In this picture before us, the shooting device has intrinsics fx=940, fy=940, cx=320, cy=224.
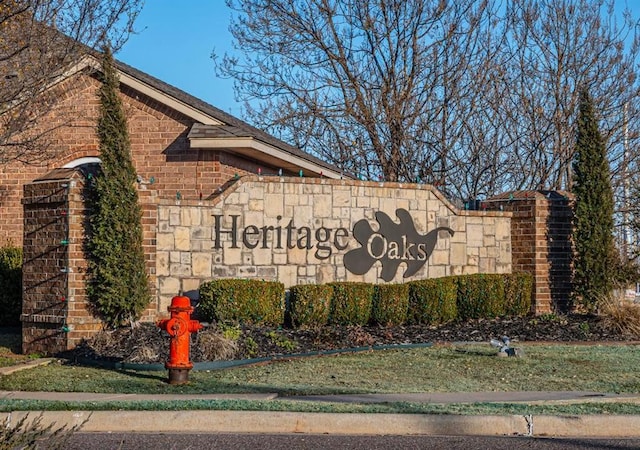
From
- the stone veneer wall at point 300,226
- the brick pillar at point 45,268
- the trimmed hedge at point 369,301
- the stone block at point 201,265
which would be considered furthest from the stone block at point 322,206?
the brick pillar at point 45,268

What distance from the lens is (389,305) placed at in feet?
53.0

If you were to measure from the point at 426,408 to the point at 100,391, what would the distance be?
400cm

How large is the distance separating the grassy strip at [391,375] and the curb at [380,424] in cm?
199

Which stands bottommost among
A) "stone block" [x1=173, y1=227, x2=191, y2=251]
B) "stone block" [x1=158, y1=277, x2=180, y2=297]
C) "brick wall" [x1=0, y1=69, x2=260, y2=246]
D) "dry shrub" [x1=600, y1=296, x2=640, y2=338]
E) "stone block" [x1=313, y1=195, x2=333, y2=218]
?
"dry shrub" [x1=600, y1=296, x2=640, y2=338]

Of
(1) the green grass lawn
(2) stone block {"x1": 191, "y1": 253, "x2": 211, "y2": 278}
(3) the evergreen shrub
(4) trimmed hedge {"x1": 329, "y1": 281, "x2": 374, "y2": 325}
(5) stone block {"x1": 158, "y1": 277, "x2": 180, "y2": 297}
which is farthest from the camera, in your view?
(3) the evergreen shrub

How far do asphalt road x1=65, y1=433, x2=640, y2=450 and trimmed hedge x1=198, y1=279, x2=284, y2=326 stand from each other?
20.9 feet

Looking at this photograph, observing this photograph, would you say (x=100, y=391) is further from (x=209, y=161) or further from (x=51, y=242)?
(x=209, y=161)

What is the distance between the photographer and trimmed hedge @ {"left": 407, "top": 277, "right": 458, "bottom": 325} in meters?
16.5

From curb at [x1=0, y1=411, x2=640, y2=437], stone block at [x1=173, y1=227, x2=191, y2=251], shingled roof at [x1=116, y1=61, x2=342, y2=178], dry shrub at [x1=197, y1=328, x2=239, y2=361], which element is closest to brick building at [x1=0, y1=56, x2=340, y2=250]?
shingled roof at [x1=116, y1=61, x2=342, y2=178]

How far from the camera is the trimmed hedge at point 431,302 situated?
1650 cm

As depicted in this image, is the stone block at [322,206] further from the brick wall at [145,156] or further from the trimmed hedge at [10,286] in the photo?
the trimmed hedge at [10,286]

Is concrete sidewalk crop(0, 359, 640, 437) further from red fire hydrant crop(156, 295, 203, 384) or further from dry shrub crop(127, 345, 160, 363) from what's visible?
dry shrub crop(127, 345, 160, 363)

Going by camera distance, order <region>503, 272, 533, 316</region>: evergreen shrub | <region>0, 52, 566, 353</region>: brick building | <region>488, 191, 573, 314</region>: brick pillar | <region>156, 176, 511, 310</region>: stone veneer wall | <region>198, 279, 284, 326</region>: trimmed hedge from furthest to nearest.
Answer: <region>488, 191, 573, 314</region>: brick pillar → <region>503, 272, 533, 316</region>: evergreen shrub → <region>156, 176, 511, 310</region>: stone veneer wall → <region>198, 279, 284, 326</region>: trimmed hedge → <region>0, 52, 566, 353</region>: brick building

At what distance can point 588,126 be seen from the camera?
18.3 meters
